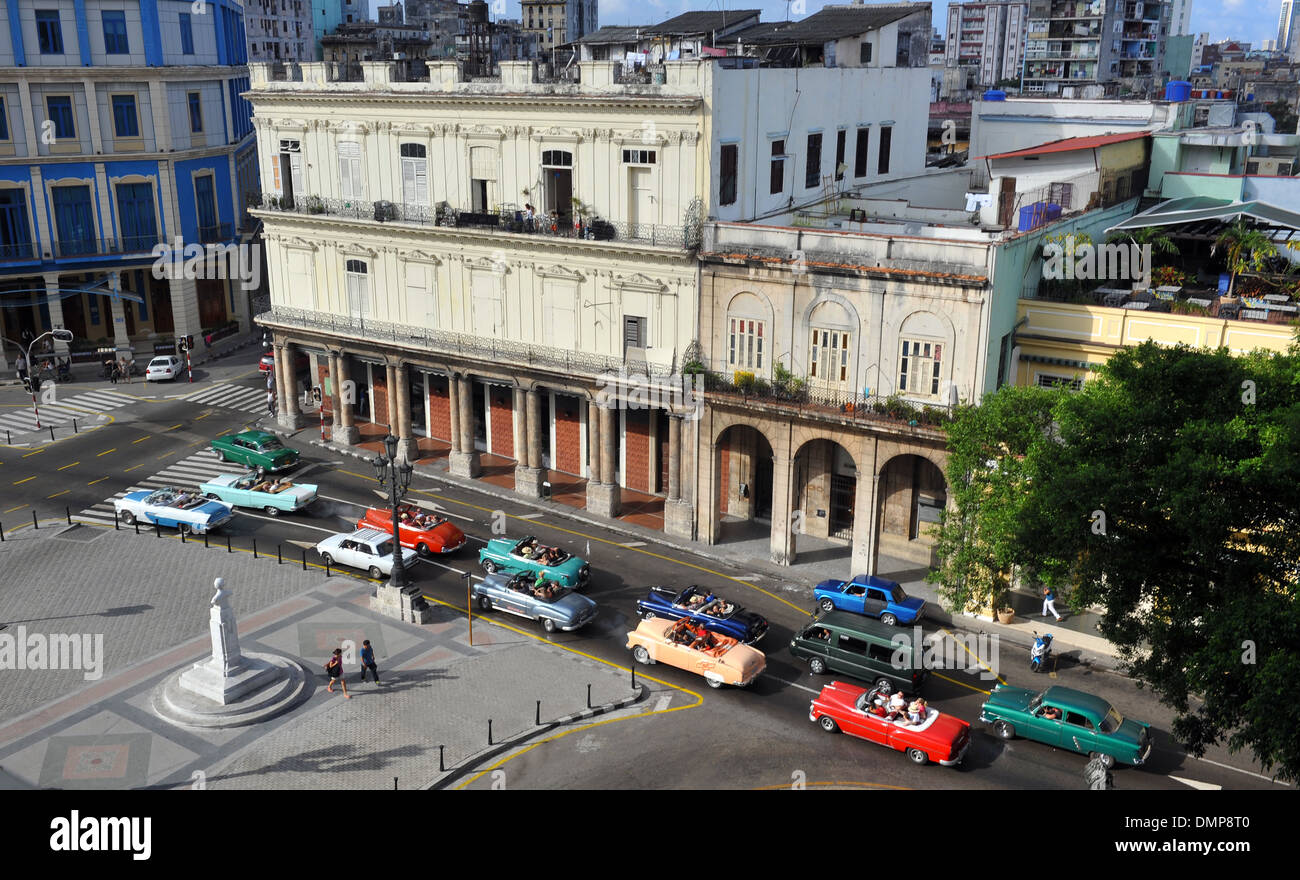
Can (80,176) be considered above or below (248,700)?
above

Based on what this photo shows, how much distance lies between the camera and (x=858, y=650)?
1368 inches

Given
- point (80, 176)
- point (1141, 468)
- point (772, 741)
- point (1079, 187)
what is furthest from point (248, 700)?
point (80, 176)

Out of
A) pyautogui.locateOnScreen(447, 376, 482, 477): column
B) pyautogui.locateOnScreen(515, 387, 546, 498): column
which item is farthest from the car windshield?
pyautogui.locateOnScreen(447, 376, 482, 477): column

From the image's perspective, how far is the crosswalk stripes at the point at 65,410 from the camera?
198ft

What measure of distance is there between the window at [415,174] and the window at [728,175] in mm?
15443

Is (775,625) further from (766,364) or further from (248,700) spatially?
(248,700)

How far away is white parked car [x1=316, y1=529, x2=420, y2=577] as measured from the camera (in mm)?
42219

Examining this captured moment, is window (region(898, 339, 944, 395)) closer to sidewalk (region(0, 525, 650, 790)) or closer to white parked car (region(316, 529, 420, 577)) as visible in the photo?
sidewalk (region(0, 525, 650, 790))

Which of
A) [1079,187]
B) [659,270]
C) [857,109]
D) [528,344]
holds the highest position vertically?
[857,109]

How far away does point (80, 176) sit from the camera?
68812 millimetres

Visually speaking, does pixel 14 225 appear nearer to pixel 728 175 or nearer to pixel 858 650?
pixel 728 175

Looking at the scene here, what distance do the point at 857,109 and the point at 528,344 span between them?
1960 cm

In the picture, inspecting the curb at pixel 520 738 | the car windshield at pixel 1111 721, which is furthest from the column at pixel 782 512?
the car windshield at pixel 1111 721

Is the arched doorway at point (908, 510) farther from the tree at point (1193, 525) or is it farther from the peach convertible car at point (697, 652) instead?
the tree at point (1193, 525)
